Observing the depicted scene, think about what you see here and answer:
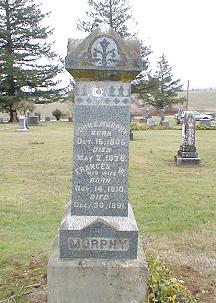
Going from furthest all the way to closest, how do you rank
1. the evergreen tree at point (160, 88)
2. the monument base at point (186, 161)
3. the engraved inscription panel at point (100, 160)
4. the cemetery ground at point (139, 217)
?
the evergreen tree at point (160, 88)
the monument base at point (186, 161)
the cemetery ground at point (139, 217)
the engraved inscription panel at point (100, 160)

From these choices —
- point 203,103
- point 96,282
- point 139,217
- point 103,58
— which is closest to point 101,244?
point 96,282

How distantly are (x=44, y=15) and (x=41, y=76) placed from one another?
20.4 feet

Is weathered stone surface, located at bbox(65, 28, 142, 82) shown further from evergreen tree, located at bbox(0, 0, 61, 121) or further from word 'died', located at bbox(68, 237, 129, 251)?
evergreen tree, located at bbox(0, 0, 61, 121)

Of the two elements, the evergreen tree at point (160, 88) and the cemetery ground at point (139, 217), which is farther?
the evergreen tree at point (160, 88)

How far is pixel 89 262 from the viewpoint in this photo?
12.6 ft

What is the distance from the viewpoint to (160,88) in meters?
47.4

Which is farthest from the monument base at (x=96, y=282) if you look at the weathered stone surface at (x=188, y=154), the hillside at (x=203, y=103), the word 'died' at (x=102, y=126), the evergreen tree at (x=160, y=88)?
the hillside at (x=203, y=103)

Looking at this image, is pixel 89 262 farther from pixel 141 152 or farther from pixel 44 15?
pixel 44 15

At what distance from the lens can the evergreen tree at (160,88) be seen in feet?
139

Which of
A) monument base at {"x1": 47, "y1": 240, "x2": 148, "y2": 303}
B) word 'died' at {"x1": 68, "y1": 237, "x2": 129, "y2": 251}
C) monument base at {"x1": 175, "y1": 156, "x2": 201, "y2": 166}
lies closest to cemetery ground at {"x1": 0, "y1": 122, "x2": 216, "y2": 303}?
monument base at {"x1": 175, "y1": 156, "x2": 201, "y2": 166}

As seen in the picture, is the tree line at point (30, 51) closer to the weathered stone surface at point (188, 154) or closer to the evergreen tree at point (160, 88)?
the evergreen tree at point (160, 88)

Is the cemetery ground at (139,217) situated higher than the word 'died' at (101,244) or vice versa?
the word 'died' at (101,244)

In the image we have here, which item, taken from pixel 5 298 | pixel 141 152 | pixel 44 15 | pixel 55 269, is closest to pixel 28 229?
pixel 5 298

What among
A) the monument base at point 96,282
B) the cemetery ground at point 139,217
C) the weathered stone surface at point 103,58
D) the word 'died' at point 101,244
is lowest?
the cemetery ground at point 139,217
